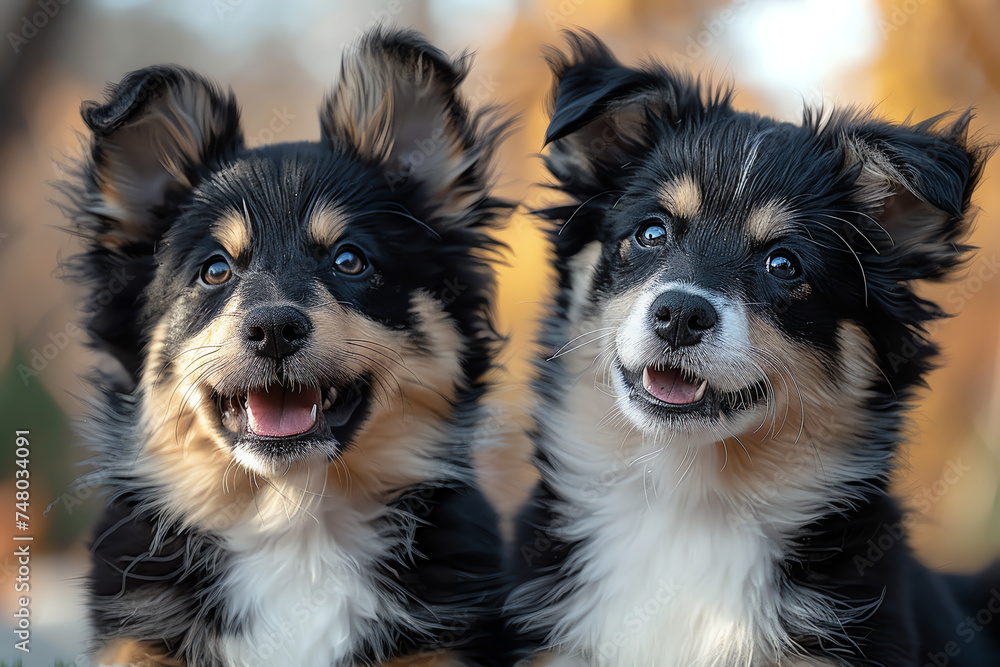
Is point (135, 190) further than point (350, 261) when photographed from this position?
Yes

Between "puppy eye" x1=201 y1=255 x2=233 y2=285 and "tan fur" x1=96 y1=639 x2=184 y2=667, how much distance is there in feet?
3.37

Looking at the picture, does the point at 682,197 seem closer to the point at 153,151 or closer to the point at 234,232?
the point at 234,232

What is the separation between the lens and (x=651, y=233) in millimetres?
2309

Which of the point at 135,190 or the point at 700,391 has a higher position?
the point at 135,190

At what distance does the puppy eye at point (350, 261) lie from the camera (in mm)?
2262

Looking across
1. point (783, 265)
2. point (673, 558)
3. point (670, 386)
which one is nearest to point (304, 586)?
point (673, 558)

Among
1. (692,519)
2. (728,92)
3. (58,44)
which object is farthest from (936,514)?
(58,44)

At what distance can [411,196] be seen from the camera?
2.46 m

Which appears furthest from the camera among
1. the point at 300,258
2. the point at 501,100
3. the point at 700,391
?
the point at 501,100

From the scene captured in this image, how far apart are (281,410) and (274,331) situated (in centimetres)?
26

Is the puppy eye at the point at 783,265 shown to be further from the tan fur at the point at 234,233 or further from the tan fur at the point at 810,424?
the tan fur at the point at 234,233

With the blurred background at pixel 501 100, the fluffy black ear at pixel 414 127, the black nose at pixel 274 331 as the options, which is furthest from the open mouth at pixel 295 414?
the fluffy black ear at pixel 414 127

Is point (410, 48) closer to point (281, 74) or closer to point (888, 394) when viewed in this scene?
point (281, 74)

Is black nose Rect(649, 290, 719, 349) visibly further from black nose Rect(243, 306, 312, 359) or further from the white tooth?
black nose Rect(243, 306, 312, 359)
